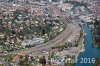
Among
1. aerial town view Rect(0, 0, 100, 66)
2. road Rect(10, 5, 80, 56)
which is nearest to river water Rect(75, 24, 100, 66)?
aerial town view Rect(0, 0, 100, 66)

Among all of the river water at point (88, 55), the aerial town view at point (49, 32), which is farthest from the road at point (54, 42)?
the river water at point (88, 55)

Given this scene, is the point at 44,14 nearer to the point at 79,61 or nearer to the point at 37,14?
the point at 37,14

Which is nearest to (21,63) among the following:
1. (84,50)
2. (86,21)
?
(84,50)

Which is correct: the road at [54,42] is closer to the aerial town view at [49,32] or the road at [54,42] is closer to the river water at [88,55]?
the aerial town view at [49,32]

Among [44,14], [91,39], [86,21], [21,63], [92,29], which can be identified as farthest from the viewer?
[44,14]

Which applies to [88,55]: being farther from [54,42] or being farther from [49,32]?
[49,32]

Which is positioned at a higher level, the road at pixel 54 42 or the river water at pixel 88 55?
the road at pixel 54 42

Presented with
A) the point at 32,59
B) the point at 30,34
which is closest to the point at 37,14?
the point at 30,34

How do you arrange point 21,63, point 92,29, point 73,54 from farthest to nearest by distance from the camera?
point 92,29
point 73,54
point 21,63

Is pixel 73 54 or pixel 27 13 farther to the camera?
pixel 27 13
